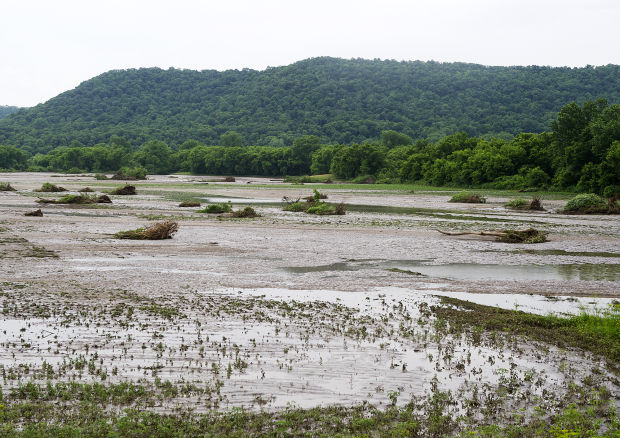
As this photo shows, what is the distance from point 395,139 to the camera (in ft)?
522

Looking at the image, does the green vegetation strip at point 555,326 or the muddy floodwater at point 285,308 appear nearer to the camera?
the muddy floodwater at point 285,308

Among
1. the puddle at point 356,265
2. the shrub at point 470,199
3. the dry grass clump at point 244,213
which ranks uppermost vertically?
the shrub at point 470,199

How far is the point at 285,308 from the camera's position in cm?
1467

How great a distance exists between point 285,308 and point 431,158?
8995cm

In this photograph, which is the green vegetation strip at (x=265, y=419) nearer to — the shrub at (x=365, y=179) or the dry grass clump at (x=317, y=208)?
the dry grass clump at (x=317, y=208)

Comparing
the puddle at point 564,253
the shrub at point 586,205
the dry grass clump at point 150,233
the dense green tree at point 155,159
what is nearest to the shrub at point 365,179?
the shrub at point 586,205

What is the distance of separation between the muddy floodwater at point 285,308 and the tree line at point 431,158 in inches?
1463

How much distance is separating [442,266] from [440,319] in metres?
8.84

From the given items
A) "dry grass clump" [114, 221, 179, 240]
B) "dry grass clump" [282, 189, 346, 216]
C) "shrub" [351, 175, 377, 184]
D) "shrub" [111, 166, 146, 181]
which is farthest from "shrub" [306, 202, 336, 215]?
"shrub" [111, 166, 146, 181]

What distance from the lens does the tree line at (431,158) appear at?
64.9 meters

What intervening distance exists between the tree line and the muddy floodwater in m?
37.2

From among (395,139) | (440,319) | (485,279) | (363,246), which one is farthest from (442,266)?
(395,139)

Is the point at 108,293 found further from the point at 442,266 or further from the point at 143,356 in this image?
the point at 442,266

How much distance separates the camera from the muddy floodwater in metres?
9.61
